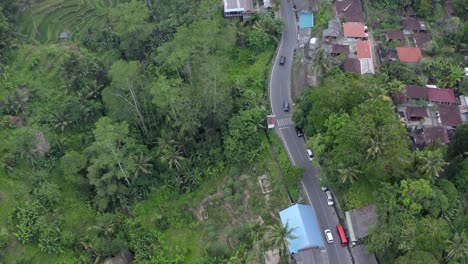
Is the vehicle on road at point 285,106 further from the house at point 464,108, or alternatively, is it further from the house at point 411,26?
the house at point 411,26

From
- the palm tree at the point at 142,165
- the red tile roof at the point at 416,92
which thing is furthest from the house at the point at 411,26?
the palm tree at the point at 142,165

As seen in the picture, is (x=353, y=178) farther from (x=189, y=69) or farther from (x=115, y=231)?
(x=115, y=231)

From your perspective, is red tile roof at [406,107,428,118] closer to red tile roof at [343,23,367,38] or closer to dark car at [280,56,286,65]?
red tile roof at [343,23,367,38]

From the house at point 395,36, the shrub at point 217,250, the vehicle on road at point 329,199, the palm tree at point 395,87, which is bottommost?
the shrub at point 217,250

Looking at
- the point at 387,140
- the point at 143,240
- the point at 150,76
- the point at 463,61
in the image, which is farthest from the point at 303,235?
the point at 463,61

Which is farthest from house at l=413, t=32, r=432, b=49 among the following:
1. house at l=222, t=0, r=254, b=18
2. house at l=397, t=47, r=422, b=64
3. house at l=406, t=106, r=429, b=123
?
house at l=222, t=0, r=254, b=18

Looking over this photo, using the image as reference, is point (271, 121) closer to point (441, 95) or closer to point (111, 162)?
point (111, 162)

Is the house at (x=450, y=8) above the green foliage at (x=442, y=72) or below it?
above
